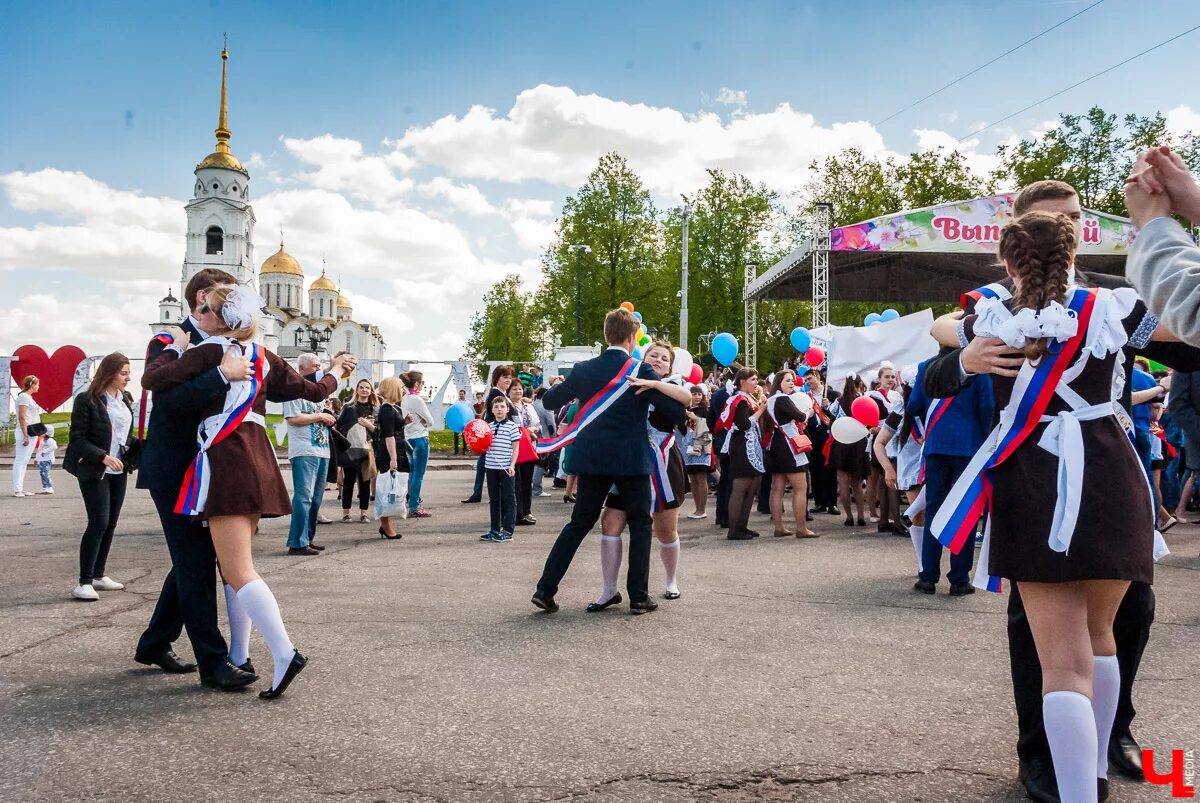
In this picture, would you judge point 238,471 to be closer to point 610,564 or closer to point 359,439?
point 610,564

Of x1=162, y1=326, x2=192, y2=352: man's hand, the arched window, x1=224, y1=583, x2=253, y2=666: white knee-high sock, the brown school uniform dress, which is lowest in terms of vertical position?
x1=224, y1=583, x2=253, y2=666: white knee-high sock

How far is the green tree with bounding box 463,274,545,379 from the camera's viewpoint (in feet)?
213

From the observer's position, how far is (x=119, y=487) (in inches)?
261


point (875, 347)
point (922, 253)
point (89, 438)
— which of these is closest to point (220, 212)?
point (922, 253)

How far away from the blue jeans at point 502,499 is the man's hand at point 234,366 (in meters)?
5.76

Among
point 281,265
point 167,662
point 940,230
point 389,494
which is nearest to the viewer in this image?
point 167,662

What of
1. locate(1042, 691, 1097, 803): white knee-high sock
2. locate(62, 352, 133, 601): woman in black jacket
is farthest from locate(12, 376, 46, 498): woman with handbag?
locate(1042, 691, 1097, 803): white knee-high sock

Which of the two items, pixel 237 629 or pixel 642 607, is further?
pixel 642 607

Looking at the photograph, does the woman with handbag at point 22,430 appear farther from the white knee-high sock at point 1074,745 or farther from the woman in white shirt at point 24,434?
the white knee-high sock at point 1074,745

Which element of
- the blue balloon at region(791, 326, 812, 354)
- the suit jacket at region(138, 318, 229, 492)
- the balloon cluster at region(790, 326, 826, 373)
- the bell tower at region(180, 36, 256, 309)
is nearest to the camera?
the suit jacket at region(138, 318, 229, 492)

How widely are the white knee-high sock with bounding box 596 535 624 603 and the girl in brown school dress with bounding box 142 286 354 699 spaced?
2336mm

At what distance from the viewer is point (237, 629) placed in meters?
4.47

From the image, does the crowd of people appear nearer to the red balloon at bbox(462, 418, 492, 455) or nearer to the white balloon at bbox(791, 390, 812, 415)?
the white balloon at bbox(791, 390, 812, 415)

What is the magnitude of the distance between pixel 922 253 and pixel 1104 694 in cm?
2085
